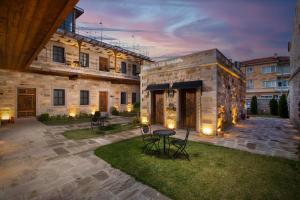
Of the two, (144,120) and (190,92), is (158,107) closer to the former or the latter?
(144,120)

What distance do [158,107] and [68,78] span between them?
29.5 feet

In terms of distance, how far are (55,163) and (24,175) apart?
2.37ft

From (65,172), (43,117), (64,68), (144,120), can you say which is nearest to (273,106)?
(144,120)

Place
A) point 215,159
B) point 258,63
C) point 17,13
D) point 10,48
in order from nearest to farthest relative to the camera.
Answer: point 17,13 → point 215,159 → point 10,48 → point 258,63

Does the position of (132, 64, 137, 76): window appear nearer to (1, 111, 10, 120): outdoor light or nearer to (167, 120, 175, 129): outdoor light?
(167, 120, 175, 129): outdoor light

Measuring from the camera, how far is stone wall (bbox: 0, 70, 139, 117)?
10.0 meters

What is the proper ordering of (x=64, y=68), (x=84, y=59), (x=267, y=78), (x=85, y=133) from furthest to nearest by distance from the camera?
(x=267, y=78) < (x=84, y=59) < (x=64, y=68) < (x=85, y=133)

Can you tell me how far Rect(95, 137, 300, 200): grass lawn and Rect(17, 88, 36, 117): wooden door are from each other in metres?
9.74

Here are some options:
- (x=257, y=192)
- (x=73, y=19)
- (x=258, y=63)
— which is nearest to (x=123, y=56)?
(x=73, y=19)

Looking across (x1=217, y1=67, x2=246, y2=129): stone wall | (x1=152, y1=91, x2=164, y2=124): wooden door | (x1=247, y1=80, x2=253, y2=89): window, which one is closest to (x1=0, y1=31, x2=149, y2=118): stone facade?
(x1=152, y1=91, x2=164, y2=124): wooden door

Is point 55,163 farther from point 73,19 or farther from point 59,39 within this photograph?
point 73,19

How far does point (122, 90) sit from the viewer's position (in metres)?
17.0

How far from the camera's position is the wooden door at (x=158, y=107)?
Result: 9.57m

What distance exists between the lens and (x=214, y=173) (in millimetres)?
3477
